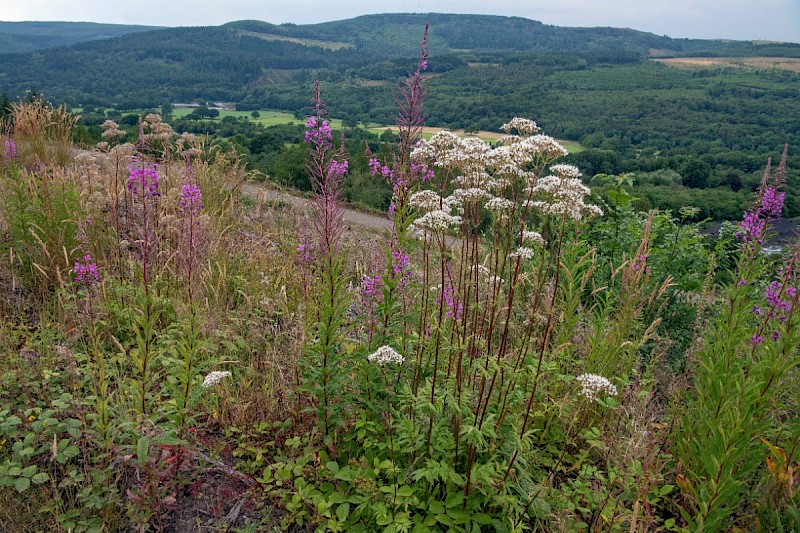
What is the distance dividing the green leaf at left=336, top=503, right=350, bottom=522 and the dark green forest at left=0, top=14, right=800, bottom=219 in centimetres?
488

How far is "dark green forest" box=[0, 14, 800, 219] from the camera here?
3025cm

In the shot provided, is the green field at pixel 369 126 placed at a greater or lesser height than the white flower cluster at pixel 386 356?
greater

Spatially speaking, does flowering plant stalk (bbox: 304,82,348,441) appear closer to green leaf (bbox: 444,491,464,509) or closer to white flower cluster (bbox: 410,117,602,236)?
white flower cluster (bbox: 410,117,602,236)

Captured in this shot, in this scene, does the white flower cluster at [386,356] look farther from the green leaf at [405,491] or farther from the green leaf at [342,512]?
the green leaf at [342,512]

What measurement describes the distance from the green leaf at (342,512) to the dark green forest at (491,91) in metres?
4.88

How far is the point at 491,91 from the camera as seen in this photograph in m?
70.4

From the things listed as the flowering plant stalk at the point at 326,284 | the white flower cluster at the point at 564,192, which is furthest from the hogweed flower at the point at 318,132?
the white flower cluster at the point at 564,192

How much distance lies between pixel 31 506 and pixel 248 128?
4128cm

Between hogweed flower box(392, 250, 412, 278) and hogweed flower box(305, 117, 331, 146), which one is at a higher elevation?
hogweed flower box(305, 117, 331, 146)

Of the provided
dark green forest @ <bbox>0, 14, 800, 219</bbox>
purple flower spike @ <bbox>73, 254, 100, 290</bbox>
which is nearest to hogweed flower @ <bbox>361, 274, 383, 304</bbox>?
purple flower spike @ <bbox>73, 254, 100, 290</bbox>

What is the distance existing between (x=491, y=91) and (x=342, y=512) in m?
73.8

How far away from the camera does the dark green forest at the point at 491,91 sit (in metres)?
30.2

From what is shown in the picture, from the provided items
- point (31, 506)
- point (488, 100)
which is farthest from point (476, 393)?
point (488, 100)

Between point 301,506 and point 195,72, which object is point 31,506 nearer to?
point 301,506
